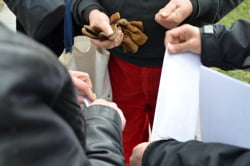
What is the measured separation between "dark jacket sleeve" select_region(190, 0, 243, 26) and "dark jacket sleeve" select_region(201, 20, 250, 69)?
130mm

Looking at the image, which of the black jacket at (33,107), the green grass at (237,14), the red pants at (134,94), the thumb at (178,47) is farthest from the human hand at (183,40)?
the green grass at (237,14)

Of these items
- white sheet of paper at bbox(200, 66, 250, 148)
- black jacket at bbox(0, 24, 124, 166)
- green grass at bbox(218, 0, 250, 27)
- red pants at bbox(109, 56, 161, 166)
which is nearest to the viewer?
black jacket at bbox(0, 24, 124, 166)

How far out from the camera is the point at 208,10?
1.41m

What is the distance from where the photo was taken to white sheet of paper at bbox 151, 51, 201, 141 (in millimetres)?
1115

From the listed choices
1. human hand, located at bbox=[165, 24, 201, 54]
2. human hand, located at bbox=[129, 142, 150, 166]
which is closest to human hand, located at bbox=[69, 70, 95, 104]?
human hand, located at bbox=[129, 142, 150, 166]

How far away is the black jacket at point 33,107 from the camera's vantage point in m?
0.44

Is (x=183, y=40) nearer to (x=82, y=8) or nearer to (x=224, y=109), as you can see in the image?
(x=224, y=109)

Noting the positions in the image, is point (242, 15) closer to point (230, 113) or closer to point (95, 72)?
point (95, 72)

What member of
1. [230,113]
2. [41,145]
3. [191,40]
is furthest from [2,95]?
[191,40]

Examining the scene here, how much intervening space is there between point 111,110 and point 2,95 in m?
0.52

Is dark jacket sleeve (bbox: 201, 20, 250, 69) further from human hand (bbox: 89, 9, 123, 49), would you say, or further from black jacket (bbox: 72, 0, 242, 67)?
human hand (bbox: 89, 9, 123, 49)

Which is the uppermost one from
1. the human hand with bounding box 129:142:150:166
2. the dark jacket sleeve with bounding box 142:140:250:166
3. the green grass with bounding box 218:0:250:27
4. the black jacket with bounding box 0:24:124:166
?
the black jacket with bounding box 0:24:124:166

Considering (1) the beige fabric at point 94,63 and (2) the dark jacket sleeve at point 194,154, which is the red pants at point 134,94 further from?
(2) the dark jacket sleeve at point 194,154

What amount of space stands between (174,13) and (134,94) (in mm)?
458
